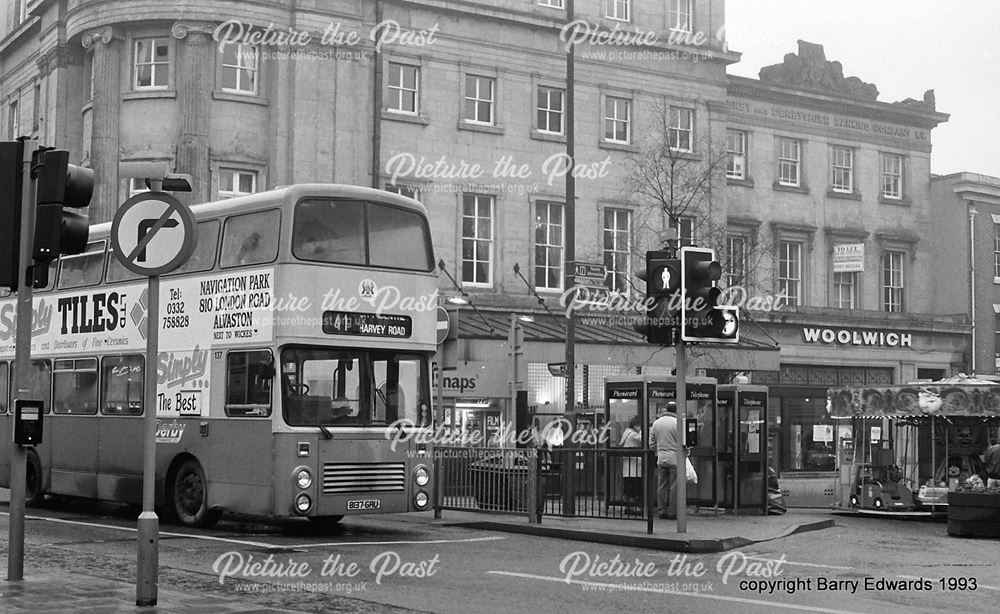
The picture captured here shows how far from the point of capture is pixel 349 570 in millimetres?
13484

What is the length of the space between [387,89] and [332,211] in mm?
21354

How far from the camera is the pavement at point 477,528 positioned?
9.97 metres

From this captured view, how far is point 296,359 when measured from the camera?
16.9m

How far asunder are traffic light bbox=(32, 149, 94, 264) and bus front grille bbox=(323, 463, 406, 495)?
6870 mm

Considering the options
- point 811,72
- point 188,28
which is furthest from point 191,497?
point 811,72

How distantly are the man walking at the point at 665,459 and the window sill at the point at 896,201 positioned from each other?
3066 centimetres

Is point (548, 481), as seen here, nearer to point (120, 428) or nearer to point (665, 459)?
point (665, 459)

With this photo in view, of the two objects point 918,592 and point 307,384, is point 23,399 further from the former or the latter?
point 918,592

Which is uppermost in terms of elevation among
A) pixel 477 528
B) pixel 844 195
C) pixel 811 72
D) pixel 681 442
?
pixel 811 72

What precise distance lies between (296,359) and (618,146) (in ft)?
85.9

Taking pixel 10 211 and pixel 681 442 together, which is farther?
pixel 681 442

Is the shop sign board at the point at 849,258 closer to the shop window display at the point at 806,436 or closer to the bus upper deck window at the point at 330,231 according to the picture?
the shop window display at the point at 806,436

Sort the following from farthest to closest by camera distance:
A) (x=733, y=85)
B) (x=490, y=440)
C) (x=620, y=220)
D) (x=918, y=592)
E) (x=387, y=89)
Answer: (x=733, y=85), (x=620, y=220), (x=387, y=89), (x=490, y=440), (x=918, y=592)

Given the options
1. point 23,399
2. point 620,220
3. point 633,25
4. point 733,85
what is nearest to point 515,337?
point 23,399
